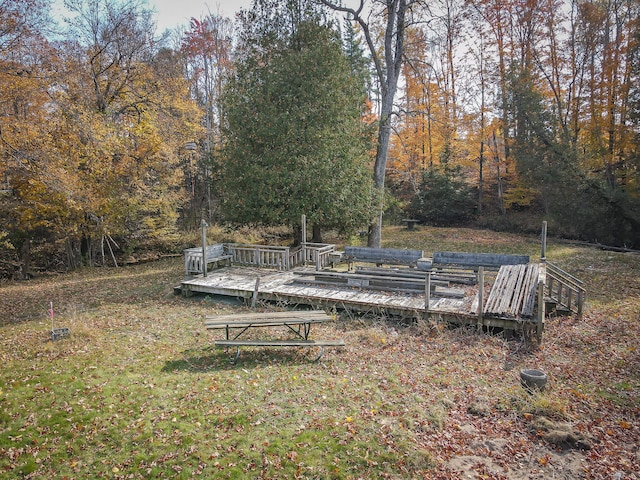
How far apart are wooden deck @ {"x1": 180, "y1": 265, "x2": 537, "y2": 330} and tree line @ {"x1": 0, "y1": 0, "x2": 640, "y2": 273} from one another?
12.7 feet

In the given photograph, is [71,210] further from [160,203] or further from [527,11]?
[527,11]

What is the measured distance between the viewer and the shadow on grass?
6875mm

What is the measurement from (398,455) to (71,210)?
57.3ft

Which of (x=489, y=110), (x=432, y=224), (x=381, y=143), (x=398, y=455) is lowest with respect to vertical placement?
(x=398, y=455)

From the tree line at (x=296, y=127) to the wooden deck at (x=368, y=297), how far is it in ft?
12.7

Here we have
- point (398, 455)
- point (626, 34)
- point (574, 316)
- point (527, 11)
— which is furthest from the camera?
point (527, 11)

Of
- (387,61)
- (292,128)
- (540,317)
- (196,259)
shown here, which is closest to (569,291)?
(540,317)

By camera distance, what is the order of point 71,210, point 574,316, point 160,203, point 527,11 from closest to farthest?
point 574,316
point 71,210
point 160,203
point 527,11

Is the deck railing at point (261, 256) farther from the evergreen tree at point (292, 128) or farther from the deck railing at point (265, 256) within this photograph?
the evergreen tree at point (292, 128)

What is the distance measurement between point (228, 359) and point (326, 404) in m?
2.49

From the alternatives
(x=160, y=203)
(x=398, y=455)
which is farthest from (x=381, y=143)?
(x=398, y=455)

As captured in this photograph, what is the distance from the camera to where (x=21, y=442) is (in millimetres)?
4699

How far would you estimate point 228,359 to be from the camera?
7297 millimetres

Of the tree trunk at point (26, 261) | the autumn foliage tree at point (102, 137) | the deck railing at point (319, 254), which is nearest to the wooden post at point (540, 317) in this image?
the deck railing at point (319, 254)
